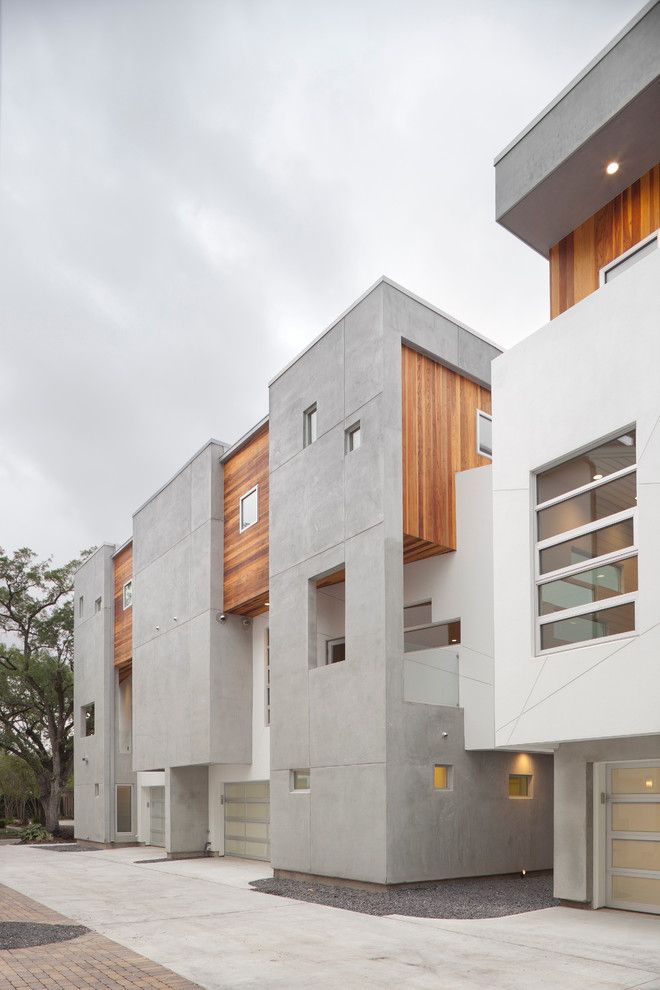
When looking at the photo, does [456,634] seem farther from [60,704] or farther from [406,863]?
[60,704]

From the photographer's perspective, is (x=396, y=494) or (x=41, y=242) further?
(x=41, y=242)

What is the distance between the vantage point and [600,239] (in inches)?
476

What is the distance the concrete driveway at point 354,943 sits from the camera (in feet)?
26.7

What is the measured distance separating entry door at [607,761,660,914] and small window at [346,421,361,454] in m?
6.78

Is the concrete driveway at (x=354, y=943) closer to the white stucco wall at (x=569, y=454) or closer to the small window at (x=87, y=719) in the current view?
the white stucco wall at (x=569, y=454)

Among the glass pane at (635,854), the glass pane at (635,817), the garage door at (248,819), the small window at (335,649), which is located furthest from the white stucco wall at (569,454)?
the garage door at (248,819)

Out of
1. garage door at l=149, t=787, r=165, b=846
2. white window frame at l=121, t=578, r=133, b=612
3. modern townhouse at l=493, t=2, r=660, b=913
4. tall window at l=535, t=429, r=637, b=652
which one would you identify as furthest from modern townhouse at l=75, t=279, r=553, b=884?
white window frame at l=121, t=578, r=133, b=612

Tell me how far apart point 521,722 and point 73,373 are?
40882 millimetres

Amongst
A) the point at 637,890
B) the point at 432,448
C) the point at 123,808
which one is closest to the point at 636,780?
the point at 637,890

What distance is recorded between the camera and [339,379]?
16.2 metres

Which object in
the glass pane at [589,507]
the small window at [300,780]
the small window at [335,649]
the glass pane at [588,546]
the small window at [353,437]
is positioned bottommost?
the small window at [300,780]

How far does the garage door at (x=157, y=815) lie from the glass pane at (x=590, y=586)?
19.0 metres

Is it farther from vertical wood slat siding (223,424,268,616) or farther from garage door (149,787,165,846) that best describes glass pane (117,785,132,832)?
vertical wood slat siding (223,424,268,616)

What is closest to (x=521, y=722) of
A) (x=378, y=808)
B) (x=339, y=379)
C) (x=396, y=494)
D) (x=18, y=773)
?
(x=378, y=808)
